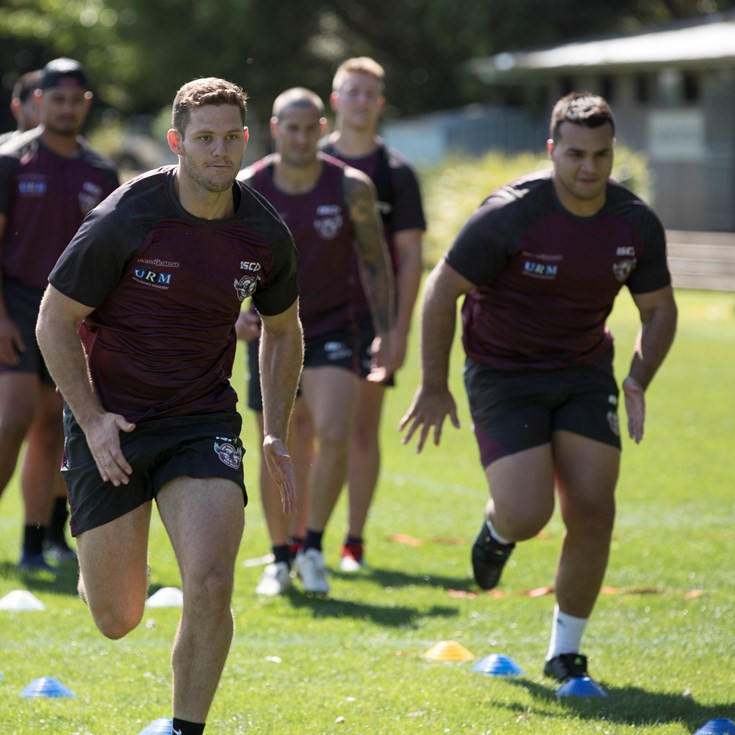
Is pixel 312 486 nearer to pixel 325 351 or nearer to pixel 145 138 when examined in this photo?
pixel 325 351

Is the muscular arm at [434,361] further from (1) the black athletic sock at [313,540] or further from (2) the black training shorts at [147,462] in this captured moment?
(1) the black athletic sock at [313,540]

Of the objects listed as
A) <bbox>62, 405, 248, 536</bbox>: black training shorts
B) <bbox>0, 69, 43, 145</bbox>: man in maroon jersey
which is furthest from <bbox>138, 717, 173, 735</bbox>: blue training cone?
<bbox>0, 69, 43, 145</bbox>: man in maroon jersey

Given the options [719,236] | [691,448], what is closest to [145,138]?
[719,236]

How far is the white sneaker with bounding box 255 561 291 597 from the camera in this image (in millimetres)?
8109

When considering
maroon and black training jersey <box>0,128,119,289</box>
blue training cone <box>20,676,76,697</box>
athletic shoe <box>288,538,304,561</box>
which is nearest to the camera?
blue training cone <box>20,676,76,697</box>

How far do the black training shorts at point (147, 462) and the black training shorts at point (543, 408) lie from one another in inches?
66.4

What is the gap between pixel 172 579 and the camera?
856 centimetres

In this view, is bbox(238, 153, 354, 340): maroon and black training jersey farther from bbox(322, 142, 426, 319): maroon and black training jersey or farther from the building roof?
the building roof

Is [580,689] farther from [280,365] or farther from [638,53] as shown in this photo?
[638,53]

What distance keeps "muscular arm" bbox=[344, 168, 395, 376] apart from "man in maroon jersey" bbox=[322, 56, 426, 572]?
18.8 inches

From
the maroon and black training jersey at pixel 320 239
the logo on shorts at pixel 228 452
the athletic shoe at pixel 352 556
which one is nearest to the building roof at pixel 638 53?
the athletic shoe at pixel 352 556

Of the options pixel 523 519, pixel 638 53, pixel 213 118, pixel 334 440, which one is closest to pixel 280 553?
pixel 334 440

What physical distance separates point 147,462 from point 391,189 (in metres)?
4.30

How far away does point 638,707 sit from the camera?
19.8ft
